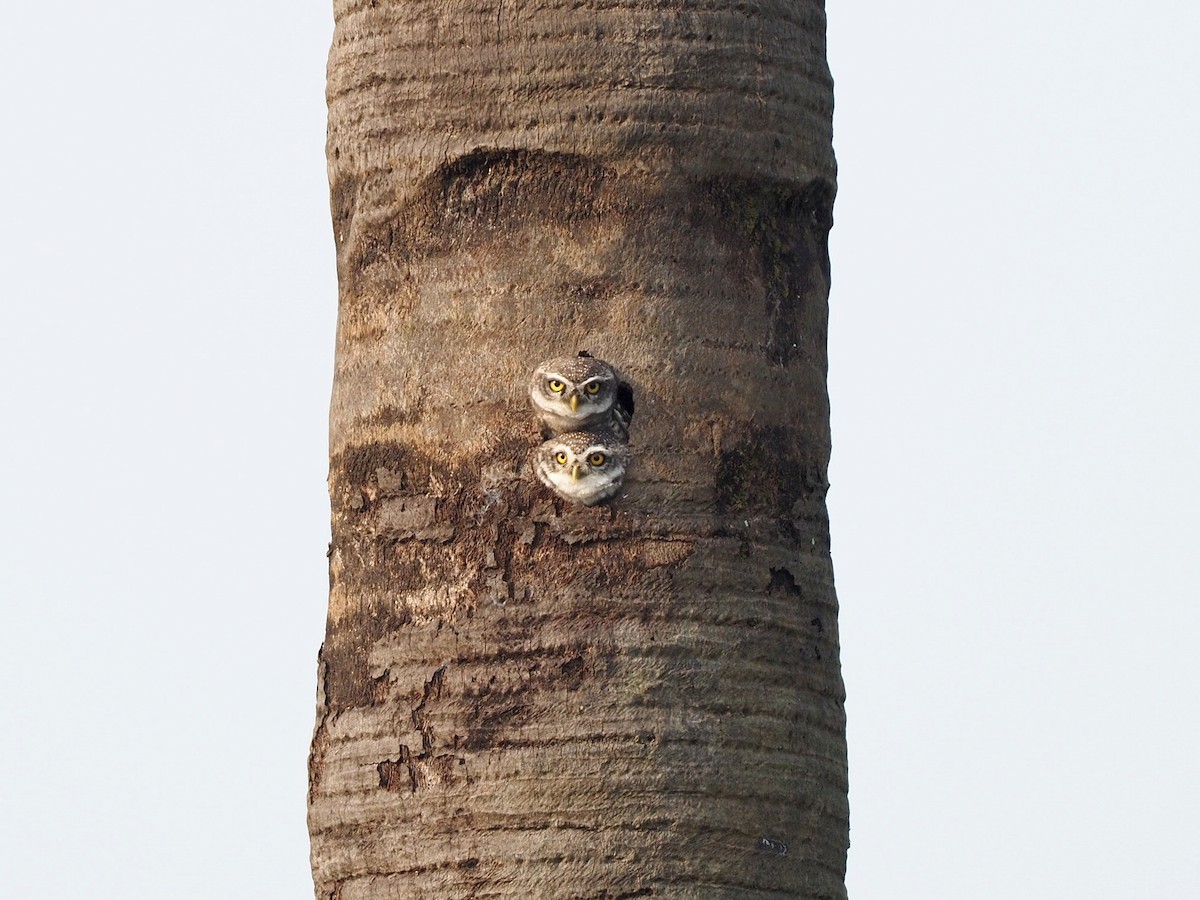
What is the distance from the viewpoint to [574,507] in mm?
4879

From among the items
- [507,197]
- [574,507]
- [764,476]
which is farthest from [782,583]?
[507,197]

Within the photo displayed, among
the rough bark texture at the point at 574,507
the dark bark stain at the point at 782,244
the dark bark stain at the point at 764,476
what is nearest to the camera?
the rough bark texture at the point at 574,507

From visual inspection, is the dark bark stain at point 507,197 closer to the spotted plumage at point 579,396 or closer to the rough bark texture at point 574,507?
the rough bark texture at point 574,507

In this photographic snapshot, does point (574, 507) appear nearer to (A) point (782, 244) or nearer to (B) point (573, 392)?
(B) point (573, 392)

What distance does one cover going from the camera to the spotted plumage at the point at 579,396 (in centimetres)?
482

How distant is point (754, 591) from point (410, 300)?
87 cm

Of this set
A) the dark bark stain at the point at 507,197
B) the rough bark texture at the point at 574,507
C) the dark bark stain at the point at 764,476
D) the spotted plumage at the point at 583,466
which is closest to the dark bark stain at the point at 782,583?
the rough bark texture at the point at 574,507

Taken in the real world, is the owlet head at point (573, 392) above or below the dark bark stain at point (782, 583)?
above

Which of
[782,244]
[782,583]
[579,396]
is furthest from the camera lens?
[782,244]

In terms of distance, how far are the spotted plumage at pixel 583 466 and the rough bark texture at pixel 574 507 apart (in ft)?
0.10

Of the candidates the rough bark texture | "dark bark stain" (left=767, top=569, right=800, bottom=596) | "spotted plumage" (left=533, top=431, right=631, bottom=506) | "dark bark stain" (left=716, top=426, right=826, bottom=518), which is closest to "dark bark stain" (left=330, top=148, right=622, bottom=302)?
the rough bark texture

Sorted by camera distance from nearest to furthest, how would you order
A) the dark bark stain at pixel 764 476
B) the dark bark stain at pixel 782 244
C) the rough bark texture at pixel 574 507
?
the rough bark texture at pixel 574 507 < the dark bark stain at pixel 764 476 < the dark bark stain at pixel 782 244

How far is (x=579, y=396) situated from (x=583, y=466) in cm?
14

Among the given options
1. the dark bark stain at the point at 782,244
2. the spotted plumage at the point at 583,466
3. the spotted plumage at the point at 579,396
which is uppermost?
the dark bark stain at the point at 782,244
